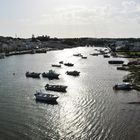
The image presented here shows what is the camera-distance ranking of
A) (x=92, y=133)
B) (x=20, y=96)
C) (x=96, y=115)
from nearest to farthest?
(x=92, y=133) < (x=96, y=115) < (x=20, y=96)

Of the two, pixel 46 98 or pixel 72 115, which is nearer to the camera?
pixel 72 115

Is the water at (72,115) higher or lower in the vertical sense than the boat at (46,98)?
lower

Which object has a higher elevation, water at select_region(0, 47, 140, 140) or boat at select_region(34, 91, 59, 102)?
boat at select_region(34, 91, 59, 102)

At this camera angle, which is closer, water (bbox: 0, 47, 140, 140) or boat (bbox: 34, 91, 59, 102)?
water (bbox: 0, 47, 140, 140)

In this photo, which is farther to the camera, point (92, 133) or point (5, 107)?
point (5, 107)

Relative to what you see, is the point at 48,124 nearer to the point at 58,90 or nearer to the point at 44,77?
the point at 58,90

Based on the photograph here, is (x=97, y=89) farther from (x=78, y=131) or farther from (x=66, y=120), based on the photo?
(x=78, y=131)

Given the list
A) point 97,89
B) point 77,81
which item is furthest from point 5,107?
point 77,81

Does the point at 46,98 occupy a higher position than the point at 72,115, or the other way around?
the point at 46,98

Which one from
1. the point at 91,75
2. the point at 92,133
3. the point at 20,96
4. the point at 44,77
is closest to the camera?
the point at 92,133

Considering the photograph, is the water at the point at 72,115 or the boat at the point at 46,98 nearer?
the water at the point at 72,115
